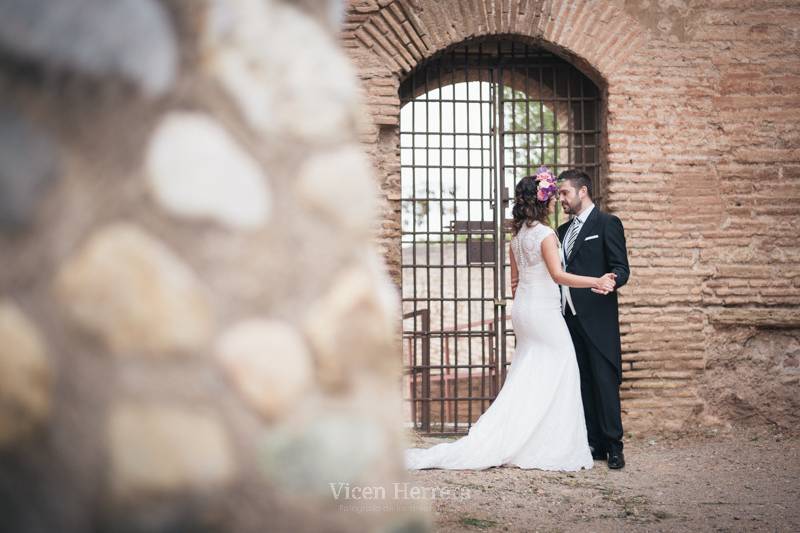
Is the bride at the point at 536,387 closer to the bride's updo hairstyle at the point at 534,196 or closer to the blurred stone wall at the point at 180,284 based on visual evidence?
the bride's updo hairstyle at the point at 534,196

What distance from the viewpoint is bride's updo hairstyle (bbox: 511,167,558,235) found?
5070 millimetres

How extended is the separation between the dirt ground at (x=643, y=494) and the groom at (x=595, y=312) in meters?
0.27

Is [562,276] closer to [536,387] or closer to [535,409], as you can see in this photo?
[536,387]

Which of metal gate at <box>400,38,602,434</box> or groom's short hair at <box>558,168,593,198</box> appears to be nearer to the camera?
groom's short hair at <box>558,168,593,198</box>

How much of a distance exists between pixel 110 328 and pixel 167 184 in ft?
0.65

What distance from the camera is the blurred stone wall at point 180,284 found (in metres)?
0.91

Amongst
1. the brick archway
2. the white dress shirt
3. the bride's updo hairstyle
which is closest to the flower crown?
the bride's updo hairstyle

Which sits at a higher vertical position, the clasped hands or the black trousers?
the clasped hands

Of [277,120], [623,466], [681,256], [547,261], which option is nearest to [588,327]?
[547,261]

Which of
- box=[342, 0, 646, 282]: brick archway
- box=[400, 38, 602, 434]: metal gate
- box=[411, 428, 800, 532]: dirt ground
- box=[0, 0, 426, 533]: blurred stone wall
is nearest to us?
box=[0, 0, 426, 533]: blurred stone wall

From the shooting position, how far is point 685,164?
6.17m

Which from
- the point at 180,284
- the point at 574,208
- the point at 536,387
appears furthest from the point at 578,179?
the point at 180,284

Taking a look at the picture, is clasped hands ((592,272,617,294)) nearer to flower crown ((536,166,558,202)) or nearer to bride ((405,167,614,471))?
bride ((405,167,614,471))

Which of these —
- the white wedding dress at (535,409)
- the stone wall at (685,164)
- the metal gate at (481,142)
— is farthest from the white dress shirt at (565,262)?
the metal gate at (481,142)
